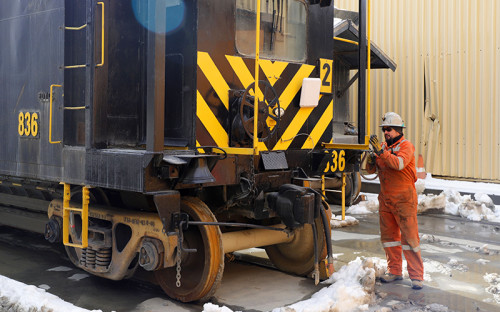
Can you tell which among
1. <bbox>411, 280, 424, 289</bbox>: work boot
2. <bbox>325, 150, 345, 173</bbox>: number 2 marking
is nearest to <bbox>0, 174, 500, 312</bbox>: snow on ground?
<bbox>411, 280, 424, 289</bbox>: work boot

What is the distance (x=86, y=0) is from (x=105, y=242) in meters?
2.08

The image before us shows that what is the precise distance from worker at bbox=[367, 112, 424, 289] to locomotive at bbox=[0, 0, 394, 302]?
308 mm

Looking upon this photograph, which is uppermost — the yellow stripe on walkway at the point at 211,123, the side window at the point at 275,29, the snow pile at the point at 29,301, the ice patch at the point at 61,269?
the side window at the point at 275,29

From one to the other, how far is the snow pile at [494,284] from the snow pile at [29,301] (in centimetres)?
362

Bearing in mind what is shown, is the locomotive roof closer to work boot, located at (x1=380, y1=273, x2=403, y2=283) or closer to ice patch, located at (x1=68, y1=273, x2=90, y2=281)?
work boot, located at (x1=380, y1=273, x2=403, y2=283)

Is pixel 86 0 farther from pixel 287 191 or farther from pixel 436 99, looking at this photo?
pixel 436 99

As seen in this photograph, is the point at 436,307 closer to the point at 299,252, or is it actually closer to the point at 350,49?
the point at 299,252

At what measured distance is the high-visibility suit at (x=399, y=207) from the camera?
5570 millimetres

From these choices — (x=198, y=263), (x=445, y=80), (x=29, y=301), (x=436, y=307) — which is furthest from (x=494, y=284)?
(x=445, y=80)

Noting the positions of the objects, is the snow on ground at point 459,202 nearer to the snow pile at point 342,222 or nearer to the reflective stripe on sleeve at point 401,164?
the snow pile at point 342,222

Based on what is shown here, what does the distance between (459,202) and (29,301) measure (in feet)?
25.7

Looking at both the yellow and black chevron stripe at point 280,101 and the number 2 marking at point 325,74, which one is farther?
the number 2 marking at point 325,74

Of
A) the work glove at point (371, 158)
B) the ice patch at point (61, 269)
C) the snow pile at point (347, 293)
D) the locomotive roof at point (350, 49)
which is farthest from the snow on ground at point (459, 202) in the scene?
the ice patch at point (61, 269)

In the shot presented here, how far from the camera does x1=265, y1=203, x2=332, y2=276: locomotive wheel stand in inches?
217
